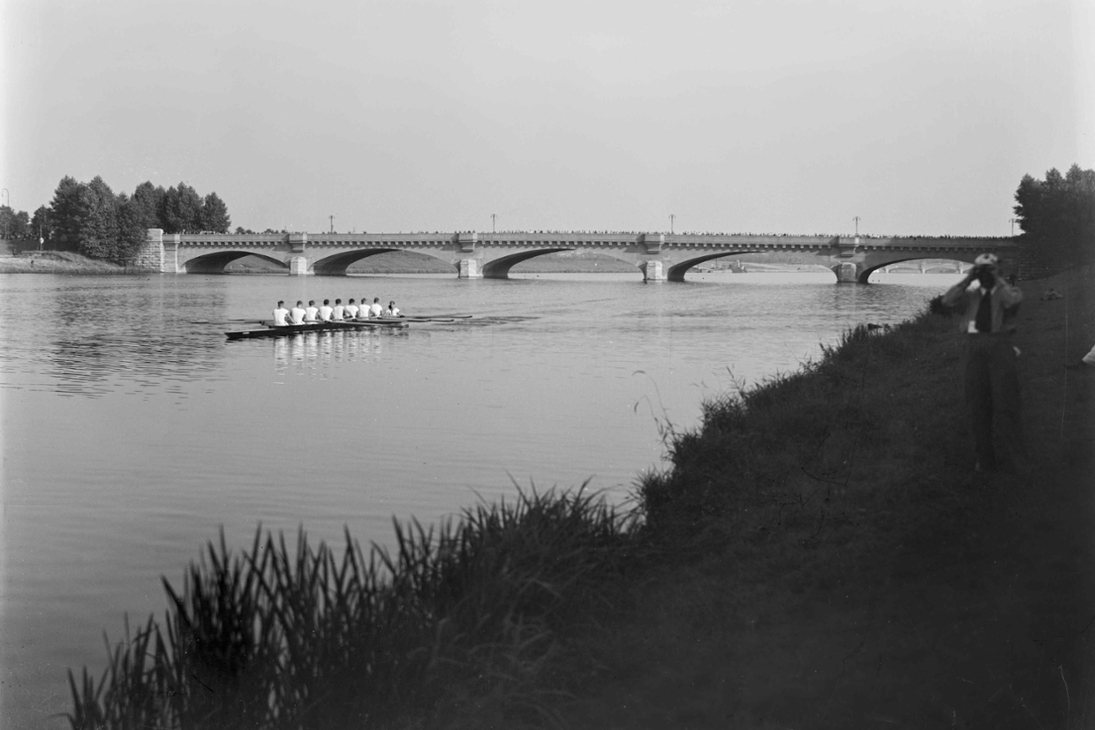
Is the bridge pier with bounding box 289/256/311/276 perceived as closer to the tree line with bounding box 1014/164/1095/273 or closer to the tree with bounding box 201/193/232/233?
the tree with bounding box 201/193/232/233

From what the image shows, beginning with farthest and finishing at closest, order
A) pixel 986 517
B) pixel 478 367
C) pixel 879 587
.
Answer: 1. pixel 478 367
2. pixel 986 517
3. pixel 879 587

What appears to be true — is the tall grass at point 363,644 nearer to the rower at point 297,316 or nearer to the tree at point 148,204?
the rower at point 297,316

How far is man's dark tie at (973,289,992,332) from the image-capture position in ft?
23.3

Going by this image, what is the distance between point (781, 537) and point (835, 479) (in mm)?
1232

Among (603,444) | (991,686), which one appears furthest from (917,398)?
(991,686)

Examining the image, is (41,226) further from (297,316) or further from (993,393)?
(993,393)

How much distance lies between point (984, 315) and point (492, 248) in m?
90.1

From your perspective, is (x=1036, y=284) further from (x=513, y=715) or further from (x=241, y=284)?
(x=241, y=284)

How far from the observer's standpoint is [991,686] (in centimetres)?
484

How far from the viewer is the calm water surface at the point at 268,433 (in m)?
8.07

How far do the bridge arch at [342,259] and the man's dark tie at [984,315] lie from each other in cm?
8805

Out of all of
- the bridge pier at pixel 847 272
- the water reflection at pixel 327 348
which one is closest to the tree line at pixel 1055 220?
the water reflection at pixel 327 348

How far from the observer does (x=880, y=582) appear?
6.12 m

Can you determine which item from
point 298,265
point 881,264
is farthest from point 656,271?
point 298,265
